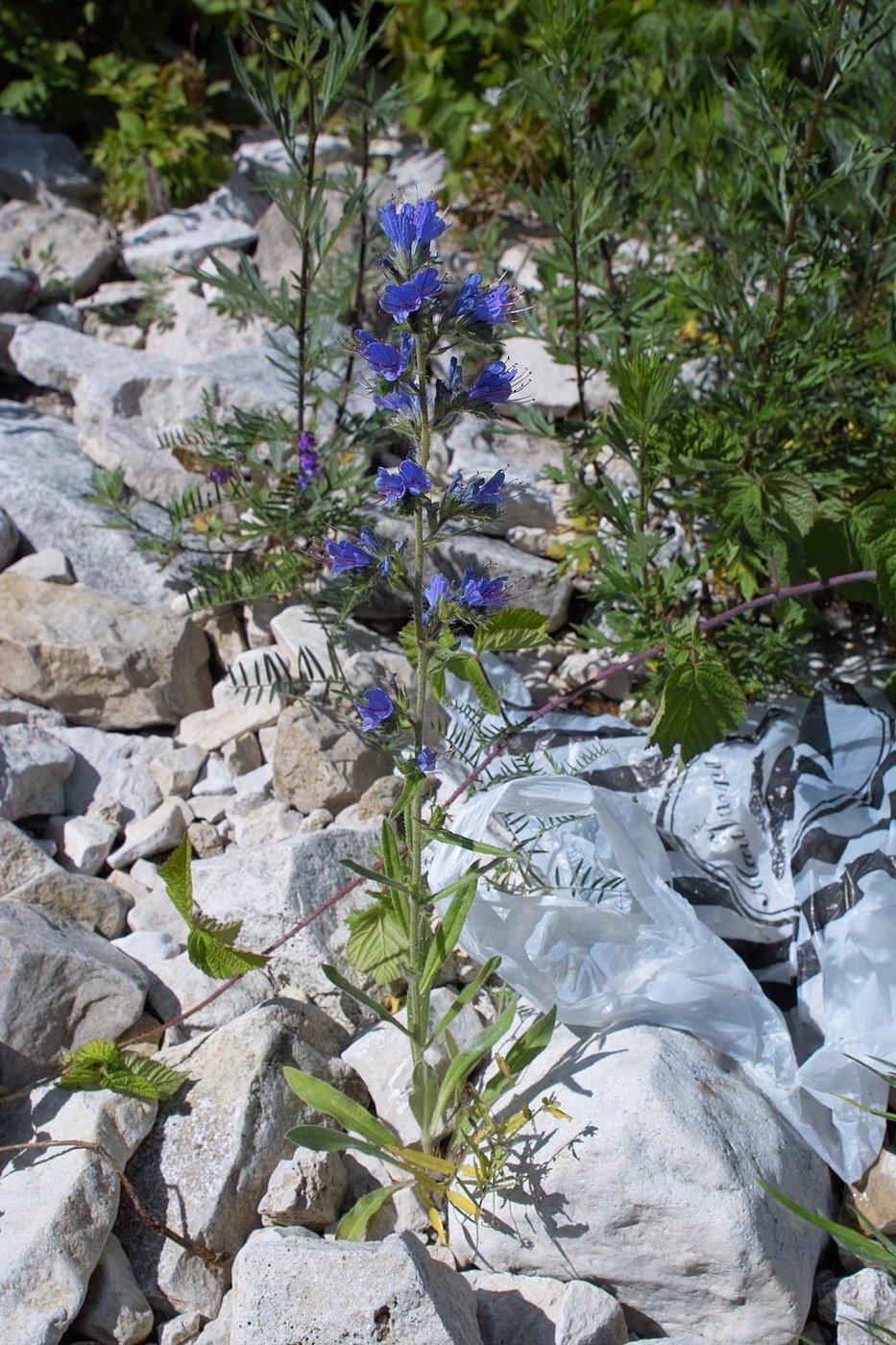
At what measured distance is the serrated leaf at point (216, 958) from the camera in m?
2.46

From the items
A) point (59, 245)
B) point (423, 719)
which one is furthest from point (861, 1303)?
point (59, 245)

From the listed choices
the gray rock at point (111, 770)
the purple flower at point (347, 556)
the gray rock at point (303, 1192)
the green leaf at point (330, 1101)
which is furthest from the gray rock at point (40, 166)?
the gray rock at point (303, 1192)

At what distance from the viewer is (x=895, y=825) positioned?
8.96 feet

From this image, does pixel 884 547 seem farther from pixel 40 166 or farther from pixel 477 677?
pixel 40 166

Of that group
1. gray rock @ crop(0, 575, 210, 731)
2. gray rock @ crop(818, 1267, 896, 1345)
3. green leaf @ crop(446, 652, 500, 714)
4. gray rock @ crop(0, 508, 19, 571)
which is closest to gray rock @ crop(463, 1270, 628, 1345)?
gray rock @ crop(818, 1267, 896, 1345)

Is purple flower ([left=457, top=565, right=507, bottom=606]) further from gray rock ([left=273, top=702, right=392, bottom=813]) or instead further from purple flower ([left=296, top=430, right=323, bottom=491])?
purple flower ([left=296, top=430, right=323, bottom=491])

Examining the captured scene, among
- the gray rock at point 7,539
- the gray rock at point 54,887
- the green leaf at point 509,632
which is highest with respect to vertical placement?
the gray rock at point 7,539

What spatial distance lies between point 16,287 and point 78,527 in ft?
5.62

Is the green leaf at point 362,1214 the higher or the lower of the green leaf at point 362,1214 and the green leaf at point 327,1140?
the lower

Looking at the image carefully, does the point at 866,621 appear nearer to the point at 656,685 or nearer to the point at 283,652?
the point at 656,685

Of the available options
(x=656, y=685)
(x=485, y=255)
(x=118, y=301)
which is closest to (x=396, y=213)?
(x=656, y=685)

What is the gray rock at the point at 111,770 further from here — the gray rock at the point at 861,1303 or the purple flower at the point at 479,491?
the gray rock at the point at 861,1303

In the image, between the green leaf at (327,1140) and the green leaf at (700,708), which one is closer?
the green leaf at (327,1140)

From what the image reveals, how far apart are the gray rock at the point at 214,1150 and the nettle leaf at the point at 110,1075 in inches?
2.7
